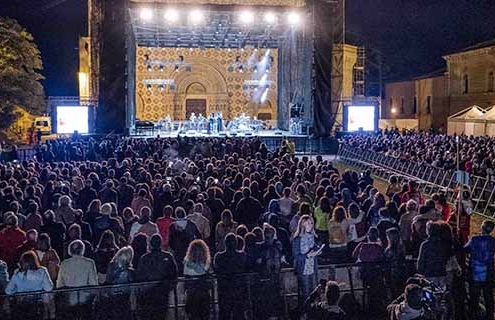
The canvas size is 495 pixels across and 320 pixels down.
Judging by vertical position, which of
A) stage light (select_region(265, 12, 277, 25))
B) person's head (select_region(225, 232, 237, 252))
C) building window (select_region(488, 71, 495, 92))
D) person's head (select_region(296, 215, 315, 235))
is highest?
stage light (select_region(265, 12, 277, 25))

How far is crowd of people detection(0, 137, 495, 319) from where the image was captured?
253 inches

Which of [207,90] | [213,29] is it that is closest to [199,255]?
[213,29]

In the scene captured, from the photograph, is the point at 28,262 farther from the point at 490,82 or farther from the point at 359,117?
the point at 490,82

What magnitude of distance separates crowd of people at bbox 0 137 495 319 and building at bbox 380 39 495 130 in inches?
1350

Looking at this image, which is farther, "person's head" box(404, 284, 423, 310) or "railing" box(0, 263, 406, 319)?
"railing" box(0, 263, 406, 319)

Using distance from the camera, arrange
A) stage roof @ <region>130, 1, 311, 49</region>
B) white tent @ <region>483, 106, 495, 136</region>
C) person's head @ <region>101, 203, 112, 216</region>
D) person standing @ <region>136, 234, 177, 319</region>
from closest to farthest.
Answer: person standing @ <region>136, 234, 177, 319</region> → person's head @ <region>101, 203, 112, 216</region> → stage roof @ <region>130, 1, 311, 49</region> → white tent @ <region>483, 106, 495, 136</region>

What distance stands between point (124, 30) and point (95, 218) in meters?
19.0

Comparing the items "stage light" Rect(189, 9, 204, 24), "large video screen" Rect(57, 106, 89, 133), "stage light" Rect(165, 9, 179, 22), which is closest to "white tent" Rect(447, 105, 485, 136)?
"stage light" Rect(189, 9, 204, 24)

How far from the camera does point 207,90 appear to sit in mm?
41344

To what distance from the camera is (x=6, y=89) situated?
35688 mm

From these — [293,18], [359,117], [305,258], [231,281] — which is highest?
[293,18]

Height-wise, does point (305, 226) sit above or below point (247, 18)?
below

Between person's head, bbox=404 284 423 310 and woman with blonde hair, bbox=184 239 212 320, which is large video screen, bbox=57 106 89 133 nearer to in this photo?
woman with blonde hair, bbox=184 239 212 320

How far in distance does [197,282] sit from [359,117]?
2344 cm
